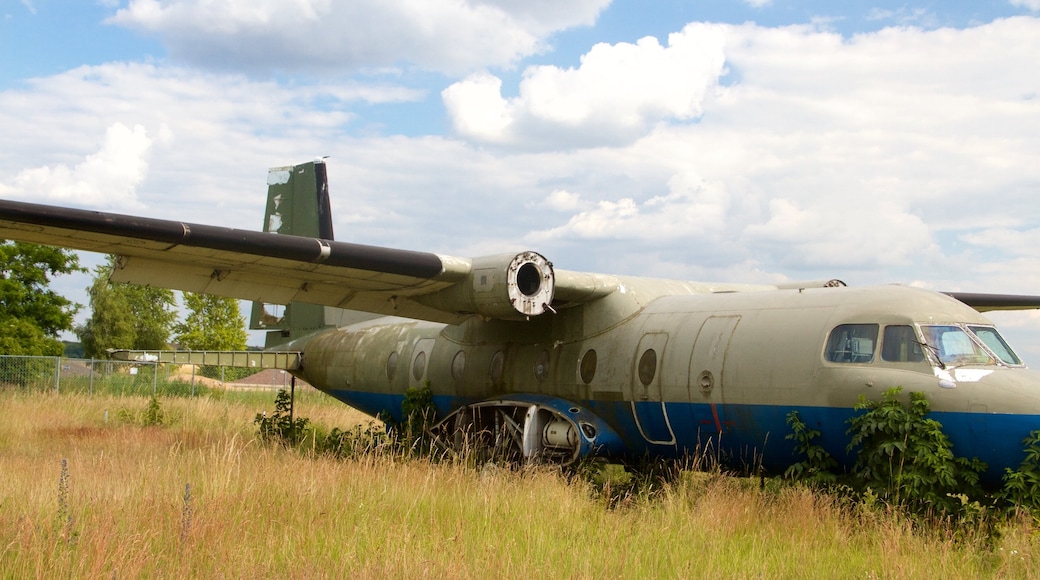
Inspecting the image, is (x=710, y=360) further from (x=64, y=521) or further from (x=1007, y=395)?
(x=64, y=521)

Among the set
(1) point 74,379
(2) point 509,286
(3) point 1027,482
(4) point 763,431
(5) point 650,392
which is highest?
(2) point 509,286

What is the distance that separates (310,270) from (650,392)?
4.63m

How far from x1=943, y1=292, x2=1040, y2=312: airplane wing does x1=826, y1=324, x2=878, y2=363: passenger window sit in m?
7.16

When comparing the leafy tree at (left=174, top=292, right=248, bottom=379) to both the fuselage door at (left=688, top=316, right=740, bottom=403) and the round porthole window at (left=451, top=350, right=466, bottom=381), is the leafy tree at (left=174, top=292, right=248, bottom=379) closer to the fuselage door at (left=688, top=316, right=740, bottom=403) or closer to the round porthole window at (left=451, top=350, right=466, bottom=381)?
the round porthole window at (left=451, top=350, right=466, bottom=381)

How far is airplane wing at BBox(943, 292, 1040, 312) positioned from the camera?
16266mm

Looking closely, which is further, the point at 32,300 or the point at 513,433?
the point at 32,300

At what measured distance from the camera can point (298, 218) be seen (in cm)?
1841

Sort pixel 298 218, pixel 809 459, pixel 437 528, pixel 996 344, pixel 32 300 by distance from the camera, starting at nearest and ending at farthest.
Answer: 1. pixel 437 528
2. pixel 996 344
3. pixel 809 459
4. pixel 298 218
5. pixel 32 300

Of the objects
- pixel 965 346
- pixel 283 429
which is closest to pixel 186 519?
pixel 965 346

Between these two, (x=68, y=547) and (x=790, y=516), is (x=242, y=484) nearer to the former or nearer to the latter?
(x=68, y=547)

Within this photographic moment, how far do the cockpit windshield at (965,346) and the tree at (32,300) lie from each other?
40320 mm

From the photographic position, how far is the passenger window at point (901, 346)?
9.46 meters

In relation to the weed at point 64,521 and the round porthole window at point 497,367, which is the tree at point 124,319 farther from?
the weed at point 64,521

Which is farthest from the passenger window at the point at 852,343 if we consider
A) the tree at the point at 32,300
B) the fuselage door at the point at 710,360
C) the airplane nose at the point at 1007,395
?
the tree at the point at 32,300
